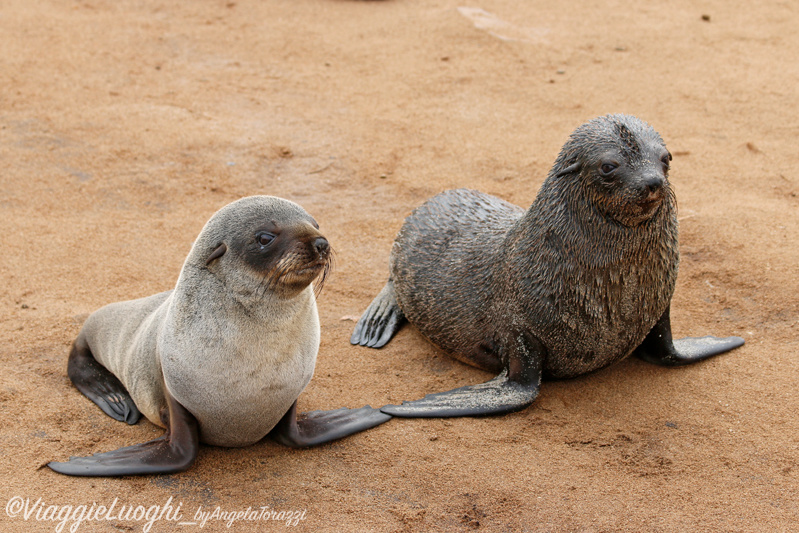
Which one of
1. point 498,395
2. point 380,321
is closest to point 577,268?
point 498,395

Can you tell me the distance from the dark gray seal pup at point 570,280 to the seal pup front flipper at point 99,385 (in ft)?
4.66

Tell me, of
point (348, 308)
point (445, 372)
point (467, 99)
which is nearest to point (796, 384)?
point (445, 372)

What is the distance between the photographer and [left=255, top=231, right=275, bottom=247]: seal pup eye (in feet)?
11.7

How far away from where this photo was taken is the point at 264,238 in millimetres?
A: 3574

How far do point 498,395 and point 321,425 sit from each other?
3.13ft

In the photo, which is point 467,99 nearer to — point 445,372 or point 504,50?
point 504,50

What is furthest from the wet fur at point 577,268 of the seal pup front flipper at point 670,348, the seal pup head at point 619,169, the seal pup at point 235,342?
the seal pup at point 235,342

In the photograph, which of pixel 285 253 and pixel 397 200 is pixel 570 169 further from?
pixel 397 200

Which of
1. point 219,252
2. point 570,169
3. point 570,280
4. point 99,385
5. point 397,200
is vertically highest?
point 570,169

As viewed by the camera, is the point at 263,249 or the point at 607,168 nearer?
the point at 263,249

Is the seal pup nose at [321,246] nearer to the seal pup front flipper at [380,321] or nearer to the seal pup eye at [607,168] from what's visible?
the seal pup eye at [607,168]

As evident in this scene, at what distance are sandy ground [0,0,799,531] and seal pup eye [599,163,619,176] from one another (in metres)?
1.26

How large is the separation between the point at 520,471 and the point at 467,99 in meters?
5.55

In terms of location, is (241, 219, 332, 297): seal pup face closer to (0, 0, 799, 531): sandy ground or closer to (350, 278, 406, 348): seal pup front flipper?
(0, 0, 799, 531): sandy ground
